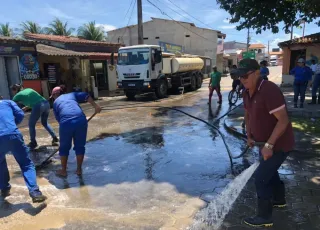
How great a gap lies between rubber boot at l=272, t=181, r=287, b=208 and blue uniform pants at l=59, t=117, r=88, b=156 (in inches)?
118

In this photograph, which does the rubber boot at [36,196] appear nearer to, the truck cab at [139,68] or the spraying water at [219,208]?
the spraying water at [219,208]

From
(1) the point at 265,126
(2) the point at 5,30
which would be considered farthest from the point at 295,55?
(2) the point at 5,30

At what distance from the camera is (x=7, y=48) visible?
13.1m

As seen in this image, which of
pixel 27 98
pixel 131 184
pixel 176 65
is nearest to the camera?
pixel 131 184

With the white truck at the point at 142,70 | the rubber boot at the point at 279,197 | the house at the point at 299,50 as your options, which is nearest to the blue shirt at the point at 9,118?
the rubber boot at the point at 279,197

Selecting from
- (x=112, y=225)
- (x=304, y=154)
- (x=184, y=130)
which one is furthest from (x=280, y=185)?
(x=184, y=130)

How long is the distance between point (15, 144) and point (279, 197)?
341 centimetres

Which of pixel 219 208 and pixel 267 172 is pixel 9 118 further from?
pixel 267 172

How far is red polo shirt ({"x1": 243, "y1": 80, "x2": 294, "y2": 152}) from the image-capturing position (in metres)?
2.77

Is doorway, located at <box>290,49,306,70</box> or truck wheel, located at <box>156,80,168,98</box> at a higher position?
doorway, located at <box>290,49,306,70</box>

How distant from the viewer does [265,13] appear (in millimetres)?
9961

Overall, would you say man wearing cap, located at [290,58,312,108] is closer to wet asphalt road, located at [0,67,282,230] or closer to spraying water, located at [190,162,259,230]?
wet asphalt road, located at [0,67,282,230]

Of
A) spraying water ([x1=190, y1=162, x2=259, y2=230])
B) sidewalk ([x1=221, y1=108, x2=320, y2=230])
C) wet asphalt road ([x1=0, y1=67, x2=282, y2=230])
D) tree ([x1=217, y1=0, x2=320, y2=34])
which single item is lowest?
wet asphalt road ([x1=0, y1=67, x2=282, y2=230])

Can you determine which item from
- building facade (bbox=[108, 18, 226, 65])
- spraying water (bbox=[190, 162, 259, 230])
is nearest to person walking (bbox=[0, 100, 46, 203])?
spraying water (bbox=[190, 162, 259, 230])
